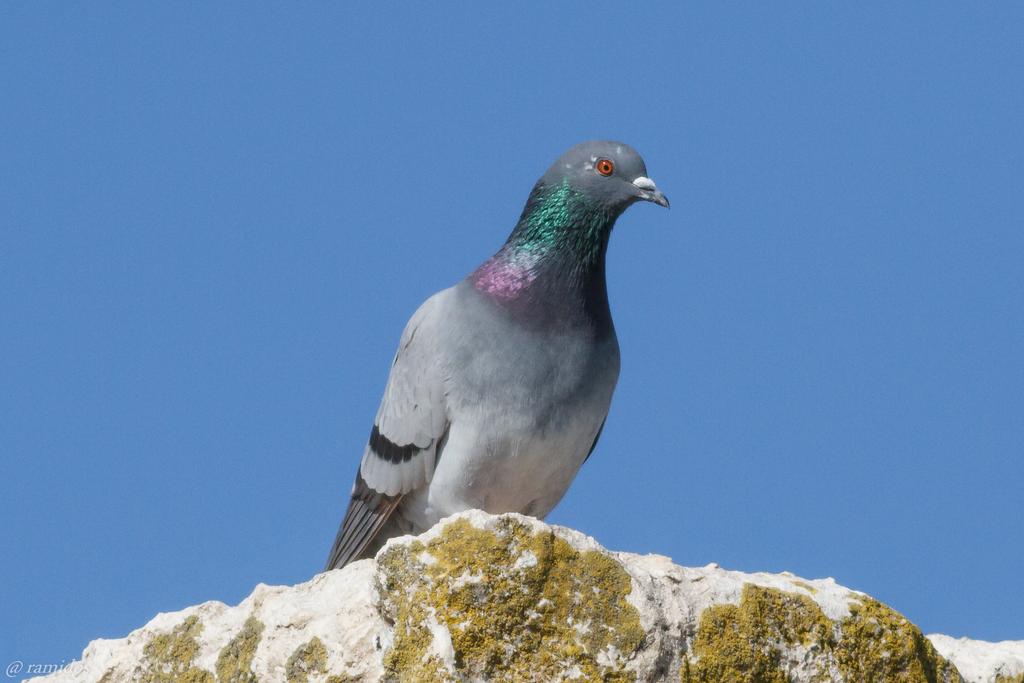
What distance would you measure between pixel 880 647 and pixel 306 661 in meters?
2.46

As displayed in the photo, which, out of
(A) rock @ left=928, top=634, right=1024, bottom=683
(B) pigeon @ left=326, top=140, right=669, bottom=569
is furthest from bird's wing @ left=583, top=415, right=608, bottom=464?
(A) rock @ left=928, top=634, right=1024, bottom=683

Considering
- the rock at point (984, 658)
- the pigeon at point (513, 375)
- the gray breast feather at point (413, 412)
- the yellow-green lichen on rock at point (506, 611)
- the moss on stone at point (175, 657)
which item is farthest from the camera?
the gray breast feather at point (413, 412)

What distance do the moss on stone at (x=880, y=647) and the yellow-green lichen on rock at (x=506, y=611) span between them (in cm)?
101

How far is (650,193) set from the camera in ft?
26.3

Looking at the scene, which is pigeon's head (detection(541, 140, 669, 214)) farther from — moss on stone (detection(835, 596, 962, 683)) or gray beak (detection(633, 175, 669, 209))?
moss on stone (detection(835, 596, 962, 683))

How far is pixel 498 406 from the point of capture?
7.45 meters

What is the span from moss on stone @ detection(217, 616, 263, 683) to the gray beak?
3747mm

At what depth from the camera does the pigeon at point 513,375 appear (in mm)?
7496

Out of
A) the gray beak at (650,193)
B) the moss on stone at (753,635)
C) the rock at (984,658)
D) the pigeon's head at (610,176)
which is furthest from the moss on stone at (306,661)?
the gray beak at (650,193)

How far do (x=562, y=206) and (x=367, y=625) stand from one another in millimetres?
3510

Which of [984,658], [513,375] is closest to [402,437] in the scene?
[513,375]

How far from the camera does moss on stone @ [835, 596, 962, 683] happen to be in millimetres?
5398

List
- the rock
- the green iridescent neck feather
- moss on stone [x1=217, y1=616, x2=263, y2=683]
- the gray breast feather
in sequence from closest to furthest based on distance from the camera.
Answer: moss on stone [x1=217, y1=616, x2=263, y2=683], the rock, the gray breast feather, the green iridescent neck feather

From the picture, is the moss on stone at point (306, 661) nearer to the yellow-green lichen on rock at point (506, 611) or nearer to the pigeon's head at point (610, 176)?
the yellow-green lichen on rock at point (506, 611)
